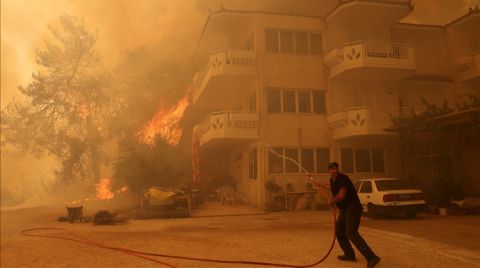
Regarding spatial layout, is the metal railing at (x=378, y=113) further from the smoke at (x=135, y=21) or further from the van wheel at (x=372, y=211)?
the smoke at (x=135, y=21)

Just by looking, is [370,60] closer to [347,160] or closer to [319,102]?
[319,102]

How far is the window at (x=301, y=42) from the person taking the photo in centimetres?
1970

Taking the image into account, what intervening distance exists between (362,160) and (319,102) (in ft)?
12.7

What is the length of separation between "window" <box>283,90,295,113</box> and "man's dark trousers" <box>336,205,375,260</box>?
12.9m

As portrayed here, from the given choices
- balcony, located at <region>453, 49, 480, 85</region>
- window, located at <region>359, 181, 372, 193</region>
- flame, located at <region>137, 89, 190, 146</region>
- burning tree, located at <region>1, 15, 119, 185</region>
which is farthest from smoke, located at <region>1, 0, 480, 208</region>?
window, located at <region>359, 181, 372, 193</region>

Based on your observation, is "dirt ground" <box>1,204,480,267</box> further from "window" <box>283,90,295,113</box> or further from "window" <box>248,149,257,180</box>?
"window" <box>283,90,295,113</box>

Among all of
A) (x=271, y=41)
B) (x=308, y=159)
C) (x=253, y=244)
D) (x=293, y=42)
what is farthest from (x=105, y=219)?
(x=293, y=42)

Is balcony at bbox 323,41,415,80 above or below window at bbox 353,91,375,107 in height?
above

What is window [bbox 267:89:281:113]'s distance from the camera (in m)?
18.9

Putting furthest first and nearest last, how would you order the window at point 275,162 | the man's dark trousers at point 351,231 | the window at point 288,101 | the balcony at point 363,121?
1. the window at point 288,101
2. the window at point 275,162
3. the balcony at point 363,121
4. the man's dark trousers at point 351,231

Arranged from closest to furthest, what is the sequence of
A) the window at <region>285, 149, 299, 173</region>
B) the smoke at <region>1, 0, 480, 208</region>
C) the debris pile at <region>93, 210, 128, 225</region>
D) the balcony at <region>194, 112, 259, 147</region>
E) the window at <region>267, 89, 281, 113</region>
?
the debris pile at <region>93, 210, 128, 225</region> < the balcony at <region>194, 112, 259, 147</region> < the window at <region>285, 149, 299, 173</region> < the window at <region>267, 89, 281, 113</region> < the smoke at <region>1, 0, 480, 208</region>

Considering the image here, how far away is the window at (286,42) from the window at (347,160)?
6.07m

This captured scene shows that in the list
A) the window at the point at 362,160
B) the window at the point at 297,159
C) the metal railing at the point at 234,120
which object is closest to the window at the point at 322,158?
the window at the point at 297,159

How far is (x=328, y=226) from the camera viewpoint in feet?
38.4
